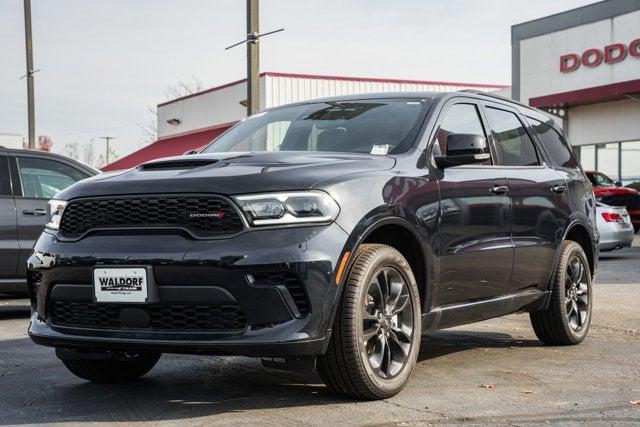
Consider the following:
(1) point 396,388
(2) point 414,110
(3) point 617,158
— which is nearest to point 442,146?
(2) point 414,110

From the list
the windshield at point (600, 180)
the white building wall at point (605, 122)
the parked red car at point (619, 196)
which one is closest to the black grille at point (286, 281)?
the parked red car at point (619, 196)

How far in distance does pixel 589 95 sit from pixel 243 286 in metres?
27.3

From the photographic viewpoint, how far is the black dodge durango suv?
185 inches

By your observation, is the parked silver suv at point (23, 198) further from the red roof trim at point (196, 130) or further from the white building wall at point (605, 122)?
the red roof trim at point (196, 130)

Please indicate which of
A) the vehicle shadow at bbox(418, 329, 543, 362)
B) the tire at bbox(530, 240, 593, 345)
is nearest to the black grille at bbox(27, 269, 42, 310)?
the vehicle shadow at bbox(418, 329, 543, 362)

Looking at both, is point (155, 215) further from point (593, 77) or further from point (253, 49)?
point (593, 77)

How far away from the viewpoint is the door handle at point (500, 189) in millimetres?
6324

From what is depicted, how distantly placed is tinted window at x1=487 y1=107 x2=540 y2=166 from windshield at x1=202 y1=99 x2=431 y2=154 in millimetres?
857

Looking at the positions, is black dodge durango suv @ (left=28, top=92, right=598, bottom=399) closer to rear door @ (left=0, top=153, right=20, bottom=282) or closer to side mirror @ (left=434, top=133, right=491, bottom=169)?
side mirror @ (left=434, top=133, right=491, bottom=169)

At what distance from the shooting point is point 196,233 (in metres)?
4.77

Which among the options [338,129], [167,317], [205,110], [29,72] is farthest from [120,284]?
[205,110]

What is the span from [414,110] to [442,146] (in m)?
0.29

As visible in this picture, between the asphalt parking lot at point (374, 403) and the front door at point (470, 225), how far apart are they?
1.77ft

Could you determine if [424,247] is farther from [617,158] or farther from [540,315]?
[617,158]
